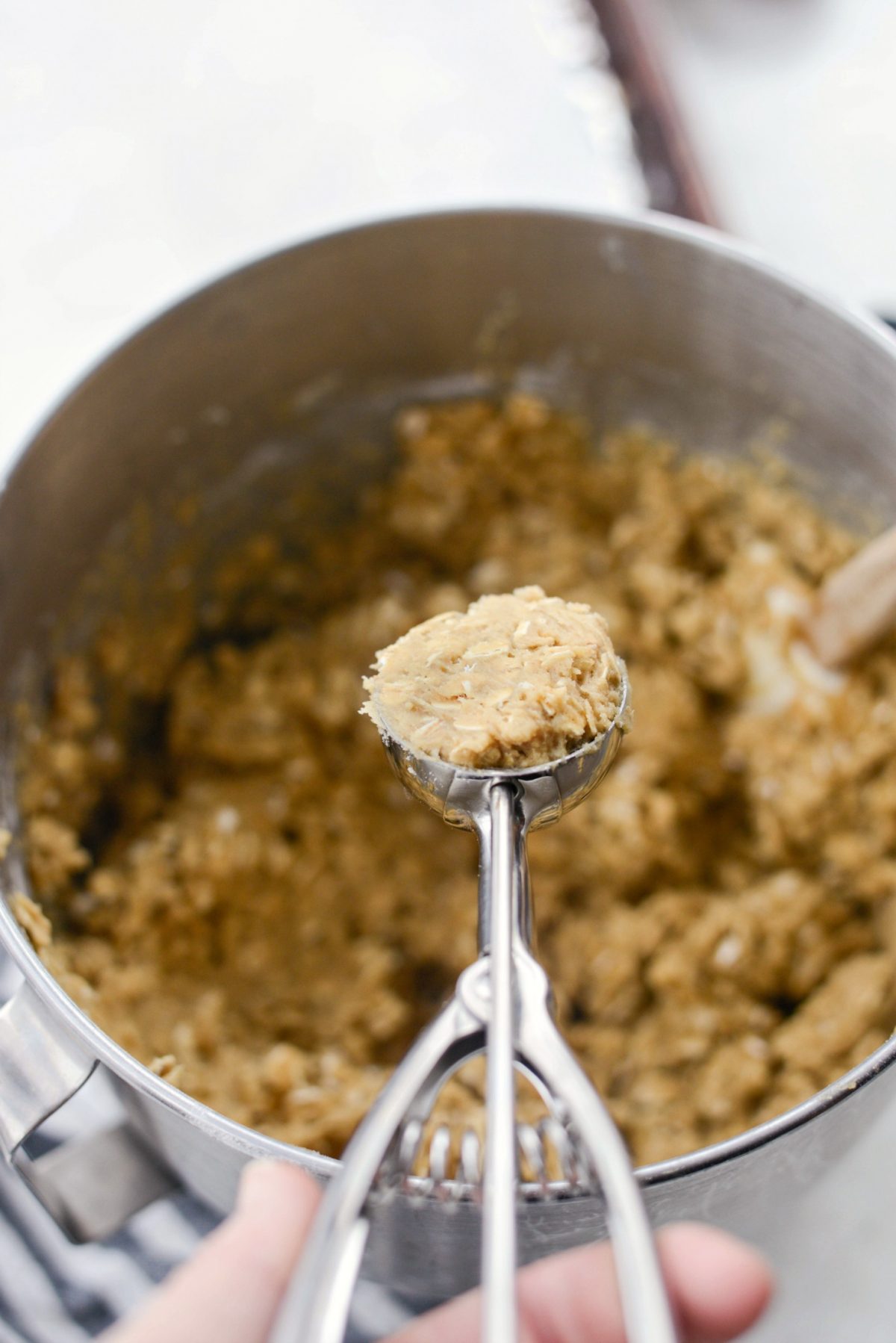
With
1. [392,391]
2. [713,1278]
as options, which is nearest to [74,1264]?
[713,1278]

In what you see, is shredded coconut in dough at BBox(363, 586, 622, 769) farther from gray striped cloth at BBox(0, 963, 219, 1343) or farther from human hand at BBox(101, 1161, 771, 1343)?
gray striped cloth at BBox(0, 963, 219, 1343)

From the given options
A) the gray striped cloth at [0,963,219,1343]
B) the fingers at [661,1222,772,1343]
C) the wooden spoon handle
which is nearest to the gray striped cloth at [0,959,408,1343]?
the gray striped cloth at [0,963,219,1343]

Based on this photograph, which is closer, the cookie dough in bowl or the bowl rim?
the bowl rim

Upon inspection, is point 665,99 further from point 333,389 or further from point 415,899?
point 415,899

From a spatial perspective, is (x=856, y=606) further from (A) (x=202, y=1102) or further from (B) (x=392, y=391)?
(A) (x=202, y=1102)

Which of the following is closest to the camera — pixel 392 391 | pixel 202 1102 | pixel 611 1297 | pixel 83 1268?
pixel 611 1297
